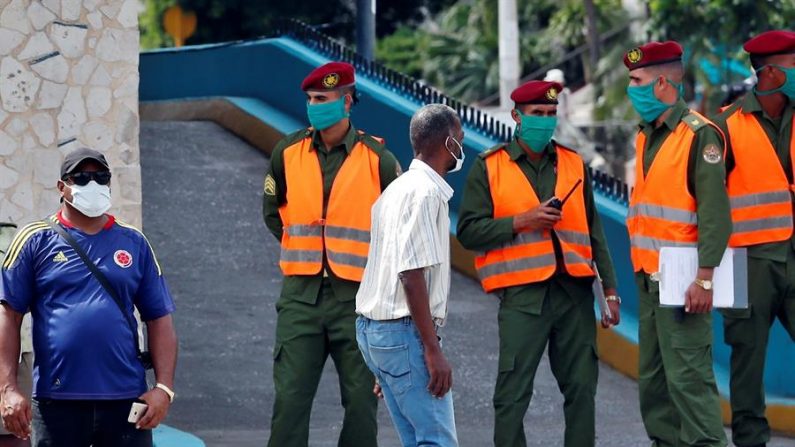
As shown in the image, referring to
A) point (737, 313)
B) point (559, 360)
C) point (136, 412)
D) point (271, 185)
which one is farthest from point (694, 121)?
point (136, 412)

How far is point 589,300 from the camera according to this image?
7.79 metres

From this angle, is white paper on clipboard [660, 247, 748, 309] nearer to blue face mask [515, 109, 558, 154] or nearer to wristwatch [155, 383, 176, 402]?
blue face mask [515, 109, 558, 154]

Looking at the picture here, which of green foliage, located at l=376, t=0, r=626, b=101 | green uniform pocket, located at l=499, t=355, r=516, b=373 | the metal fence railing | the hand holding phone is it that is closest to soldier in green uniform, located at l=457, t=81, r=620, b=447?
green uniform pocket, located at l=499, t=355, r=516, b=373

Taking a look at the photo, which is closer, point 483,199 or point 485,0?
point 483,199

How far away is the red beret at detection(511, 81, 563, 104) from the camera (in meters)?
7.77

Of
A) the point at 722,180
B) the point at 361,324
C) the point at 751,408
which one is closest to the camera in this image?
the point at 361,324

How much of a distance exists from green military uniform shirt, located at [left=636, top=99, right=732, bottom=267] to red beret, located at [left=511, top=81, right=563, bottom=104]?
716mm

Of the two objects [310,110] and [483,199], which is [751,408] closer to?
[483,199]

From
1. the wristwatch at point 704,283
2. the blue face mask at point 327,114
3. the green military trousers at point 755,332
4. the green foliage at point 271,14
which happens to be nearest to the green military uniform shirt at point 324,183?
the blue face mask at point 327,114

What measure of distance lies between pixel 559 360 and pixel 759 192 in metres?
1.29

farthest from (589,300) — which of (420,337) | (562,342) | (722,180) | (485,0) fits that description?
(485,0)

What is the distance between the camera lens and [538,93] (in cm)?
777

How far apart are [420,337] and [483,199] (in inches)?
72.2

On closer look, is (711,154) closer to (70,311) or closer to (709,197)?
(709,197)
